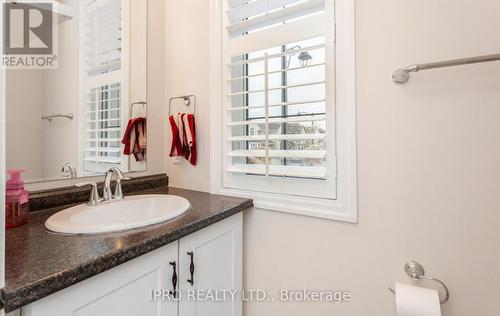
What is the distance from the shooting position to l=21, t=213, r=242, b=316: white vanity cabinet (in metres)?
0.61

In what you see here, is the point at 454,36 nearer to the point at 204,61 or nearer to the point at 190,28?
the point at 204,61

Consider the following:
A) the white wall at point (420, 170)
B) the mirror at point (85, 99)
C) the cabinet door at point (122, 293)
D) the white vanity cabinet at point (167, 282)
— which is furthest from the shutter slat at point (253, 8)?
the cabinet door at point (122, 293)

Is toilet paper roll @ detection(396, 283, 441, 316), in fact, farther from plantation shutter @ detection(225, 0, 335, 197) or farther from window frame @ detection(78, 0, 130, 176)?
window frame @ detection(78, 0, 130, 176)

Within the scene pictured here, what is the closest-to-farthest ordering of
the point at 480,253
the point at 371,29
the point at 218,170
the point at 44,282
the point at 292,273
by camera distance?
the point at 44,282 < the point at 480,253 < the point at 371,29 < the point at 292,273 < the point at 218,170

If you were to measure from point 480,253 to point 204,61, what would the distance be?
1425 millimetres

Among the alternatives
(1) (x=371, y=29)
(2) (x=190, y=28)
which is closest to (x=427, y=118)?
(1) (x=371, y=29)

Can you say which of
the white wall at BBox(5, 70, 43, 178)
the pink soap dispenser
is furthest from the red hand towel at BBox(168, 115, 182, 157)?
the pink soap dispenser

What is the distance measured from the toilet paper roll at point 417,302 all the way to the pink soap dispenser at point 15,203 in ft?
4.15

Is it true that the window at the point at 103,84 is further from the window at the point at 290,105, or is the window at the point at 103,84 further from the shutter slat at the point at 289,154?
the shutter slat at the point at 289,154

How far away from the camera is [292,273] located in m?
1.19

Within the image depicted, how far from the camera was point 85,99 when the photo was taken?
1215 millimetres

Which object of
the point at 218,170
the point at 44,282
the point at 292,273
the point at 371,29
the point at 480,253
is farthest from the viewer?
the point at 218,170

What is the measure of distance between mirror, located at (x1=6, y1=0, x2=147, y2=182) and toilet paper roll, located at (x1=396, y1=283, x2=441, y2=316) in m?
1.35

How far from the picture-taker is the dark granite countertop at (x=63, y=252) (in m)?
0.51
